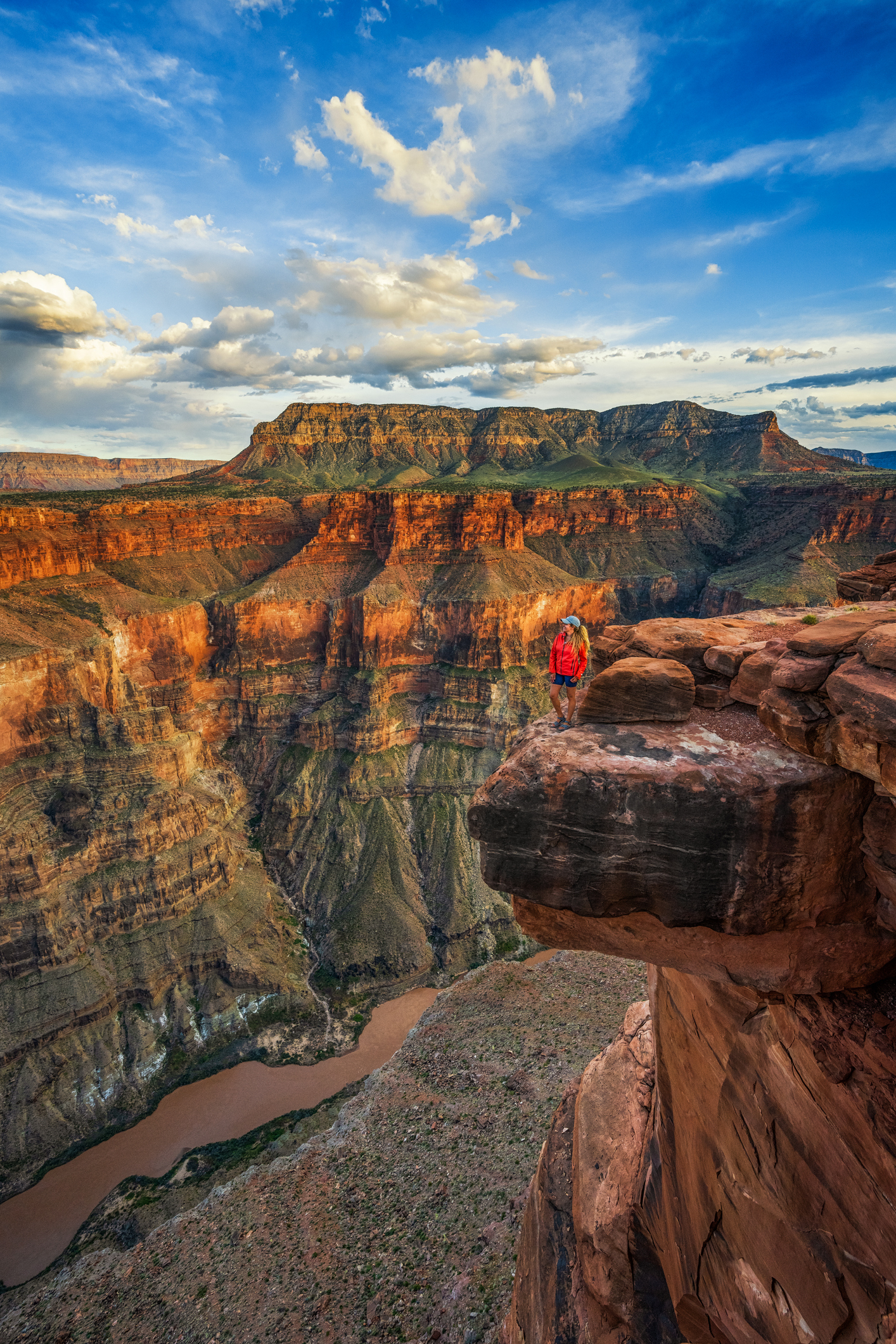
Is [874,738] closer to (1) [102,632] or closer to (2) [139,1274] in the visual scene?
(2) [139,1274]

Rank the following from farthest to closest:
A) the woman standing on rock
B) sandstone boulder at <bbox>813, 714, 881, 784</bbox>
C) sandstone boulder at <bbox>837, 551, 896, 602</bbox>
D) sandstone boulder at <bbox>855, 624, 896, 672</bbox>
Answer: sandstone boulder at <bbox>837, 551, 896, 602</bbox> → the woman standing on rock → sandstone boulder at <bbox>855, 624, 896, 672</bbox> → sandstone boulder at <bbox>813, 714, 881, 784</bbox>

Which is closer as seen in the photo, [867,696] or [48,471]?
[867,696]

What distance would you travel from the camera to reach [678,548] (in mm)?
100625

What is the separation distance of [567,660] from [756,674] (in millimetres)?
3885

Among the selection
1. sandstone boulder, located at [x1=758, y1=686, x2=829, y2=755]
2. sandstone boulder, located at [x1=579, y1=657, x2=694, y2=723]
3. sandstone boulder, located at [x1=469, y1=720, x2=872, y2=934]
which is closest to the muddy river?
sandstone boulder, located at [x1=469, y1=720, x2=872, y2=934]

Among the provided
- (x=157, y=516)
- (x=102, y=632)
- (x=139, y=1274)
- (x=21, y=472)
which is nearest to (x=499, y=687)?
(x=102, y=632)

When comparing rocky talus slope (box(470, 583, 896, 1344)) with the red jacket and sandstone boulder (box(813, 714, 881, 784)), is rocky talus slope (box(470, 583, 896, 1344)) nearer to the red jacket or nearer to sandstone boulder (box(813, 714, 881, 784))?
sandstone boulder (box(813, 714, 881, 784))

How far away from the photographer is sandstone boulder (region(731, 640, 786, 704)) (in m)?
9.23

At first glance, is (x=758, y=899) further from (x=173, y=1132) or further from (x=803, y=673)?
(x=173, y=1132)

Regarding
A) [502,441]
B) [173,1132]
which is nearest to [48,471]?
[502,441]

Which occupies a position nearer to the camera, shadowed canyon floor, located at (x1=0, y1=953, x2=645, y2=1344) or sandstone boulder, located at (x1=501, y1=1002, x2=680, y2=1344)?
sandstone boulder, located at (x1=501, y1=1002, x2=680, y2=1344)

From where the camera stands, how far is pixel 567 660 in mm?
12398

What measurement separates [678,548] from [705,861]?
10197cm

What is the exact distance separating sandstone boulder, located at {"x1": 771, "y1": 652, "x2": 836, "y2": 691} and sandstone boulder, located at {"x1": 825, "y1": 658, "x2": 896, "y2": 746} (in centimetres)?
25
